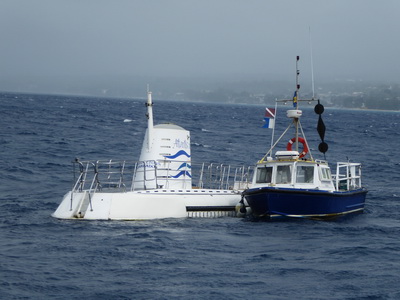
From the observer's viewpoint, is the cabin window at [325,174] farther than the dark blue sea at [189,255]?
Yes

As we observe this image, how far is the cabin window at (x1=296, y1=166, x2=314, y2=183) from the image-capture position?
2889cm

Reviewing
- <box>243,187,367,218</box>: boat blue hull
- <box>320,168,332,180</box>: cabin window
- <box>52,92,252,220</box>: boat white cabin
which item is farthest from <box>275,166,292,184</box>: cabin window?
<box>52,92,252,220</box>: boat white cabin

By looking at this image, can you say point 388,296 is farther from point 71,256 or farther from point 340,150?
point 340,150

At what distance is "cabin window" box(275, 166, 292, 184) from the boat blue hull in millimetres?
1450

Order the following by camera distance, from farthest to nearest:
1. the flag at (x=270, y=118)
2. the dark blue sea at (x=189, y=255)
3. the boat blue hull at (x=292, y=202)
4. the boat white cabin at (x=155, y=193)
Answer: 1. the flag at (x=270, y=118)
2. the boat blue hull at (x=292, y=202)
3. the boat white cabin at (x=155, y=193)
4. the dark blue sea at (x=189, y=255)

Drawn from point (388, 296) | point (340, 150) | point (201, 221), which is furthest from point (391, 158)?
point (388, 296)

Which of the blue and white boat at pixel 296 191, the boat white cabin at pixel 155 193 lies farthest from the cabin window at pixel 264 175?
the boat white cabin at pixel 155 193

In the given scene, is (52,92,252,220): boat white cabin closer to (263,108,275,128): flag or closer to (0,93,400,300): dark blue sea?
(0,93,400,300): dark blue sea

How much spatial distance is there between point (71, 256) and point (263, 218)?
10.5m

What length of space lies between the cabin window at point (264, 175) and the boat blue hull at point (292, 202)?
4.96 feet

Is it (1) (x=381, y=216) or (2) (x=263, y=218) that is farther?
(1) (x=381, y=216)

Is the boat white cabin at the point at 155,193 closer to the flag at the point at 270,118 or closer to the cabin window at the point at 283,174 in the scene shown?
the cabin window at the point at 283,174

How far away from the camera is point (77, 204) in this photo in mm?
26469

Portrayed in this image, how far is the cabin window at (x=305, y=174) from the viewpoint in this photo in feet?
94.8
